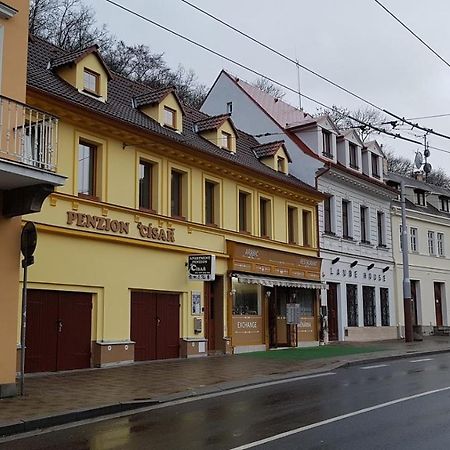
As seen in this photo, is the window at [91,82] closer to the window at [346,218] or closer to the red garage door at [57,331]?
the red garage door at [57,331]

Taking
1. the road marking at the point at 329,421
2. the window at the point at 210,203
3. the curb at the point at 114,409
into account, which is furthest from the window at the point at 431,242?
the road marking at the point at 329,421

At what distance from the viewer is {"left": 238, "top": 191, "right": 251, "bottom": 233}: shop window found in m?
25.1

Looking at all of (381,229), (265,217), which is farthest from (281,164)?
(381,229)

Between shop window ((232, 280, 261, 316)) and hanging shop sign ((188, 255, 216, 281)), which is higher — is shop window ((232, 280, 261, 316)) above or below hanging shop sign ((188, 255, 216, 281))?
below

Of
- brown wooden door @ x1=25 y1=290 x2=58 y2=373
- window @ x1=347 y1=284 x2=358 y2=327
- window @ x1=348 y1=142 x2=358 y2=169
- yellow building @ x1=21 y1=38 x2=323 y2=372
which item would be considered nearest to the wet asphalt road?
brown wooden door @ x1=25 y1=290 x2=58 y2=373

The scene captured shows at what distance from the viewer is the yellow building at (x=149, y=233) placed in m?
17.2

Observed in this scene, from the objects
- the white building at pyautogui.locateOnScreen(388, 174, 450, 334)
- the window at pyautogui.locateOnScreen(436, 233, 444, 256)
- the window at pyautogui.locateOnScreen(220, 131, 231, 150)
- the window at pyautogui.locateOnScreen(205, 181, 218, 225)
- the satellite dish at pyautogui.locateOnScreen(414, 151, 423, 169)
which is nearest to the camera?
the window at pyautogui.locateOnScreen(205, 181, 218, 225)

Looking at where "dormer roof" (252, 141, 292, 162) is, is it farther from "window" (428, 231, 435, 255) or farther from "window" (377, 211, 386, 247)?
"window" (428, 231, 435, 255)

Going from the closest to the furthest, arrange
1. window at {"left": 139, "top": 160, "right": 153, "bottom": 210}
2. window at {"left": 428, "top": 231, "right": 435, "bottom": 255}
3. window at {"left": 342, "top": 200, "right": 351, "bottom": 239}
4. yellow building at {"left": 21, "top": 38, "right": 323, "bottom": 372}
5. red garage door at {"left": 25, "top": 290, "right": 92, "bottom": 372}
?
1. red garage door at {"left": 25, "top": 290, "right": 92, "bottom": 372}
2. yellow building at {"left": 21, "top": 38, "right": 323, "bottom": 372}
3. window at {"left": 139, "top": 160, "right": 153, "bottom": 210}
4. window at {"left": 342, "top": 200, "right": 351, "bottom": 239}
5. window at {"left": 428, "top": 231, "right": 435, "bottom": 255}

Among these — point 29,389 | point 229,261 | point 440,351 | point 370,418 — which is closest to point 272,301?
point 229,261

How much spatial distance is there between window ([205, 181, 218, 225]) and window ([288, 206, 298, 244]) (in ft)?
18.1

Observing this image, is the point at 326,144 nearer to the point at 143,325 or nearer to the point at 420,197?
the point at 420,197

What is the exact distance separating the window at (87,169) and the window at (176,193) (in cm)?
354

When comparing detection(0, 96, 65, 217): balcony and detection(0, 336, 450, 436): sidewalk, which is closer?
detection(0, 336, 450, 436): sidewalk
